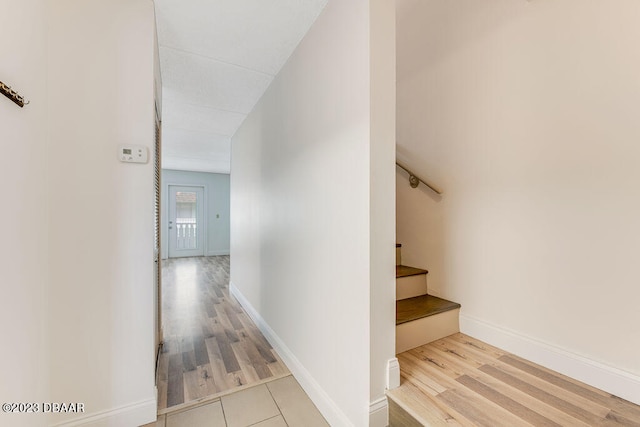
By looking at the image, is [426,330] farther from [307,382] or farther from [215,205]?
[215,205]

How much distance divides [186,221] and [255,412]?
7.04 m

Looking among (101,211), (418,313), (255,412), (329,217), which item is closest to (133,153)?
(101,211)

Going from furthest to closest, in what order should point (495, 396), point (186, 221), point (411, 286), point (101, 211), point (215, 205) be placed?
point (215, 205), point (186, 221), point (411, 286), point (101, 211), point (495, 396)

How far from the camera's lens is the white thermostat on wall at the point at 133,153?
4.67 feet

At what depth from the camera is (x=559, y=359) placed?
1436 mm

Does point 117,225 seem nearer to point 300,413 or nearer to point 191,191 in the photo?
point 300,413

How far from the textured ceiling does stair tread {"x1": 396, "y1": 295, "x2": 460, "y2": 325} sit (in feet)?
6.83

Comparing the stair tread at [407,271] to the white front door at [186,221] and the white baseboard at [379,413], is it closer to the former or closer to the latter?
the white baseboard at [379,413]

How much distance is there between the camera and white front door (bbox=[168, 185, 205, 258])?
23.9ft

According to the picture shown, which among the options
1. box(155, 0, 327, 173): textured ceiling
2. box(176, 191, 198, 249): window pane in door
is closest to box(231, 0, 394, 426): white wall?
box(155, 0, 327, 173): textured ceiling

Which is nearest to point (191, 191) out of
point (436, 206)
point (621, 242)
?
point (436, 206)

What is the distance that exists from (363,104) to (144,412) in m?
2.09

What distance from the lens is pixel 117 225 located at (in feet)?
4.66

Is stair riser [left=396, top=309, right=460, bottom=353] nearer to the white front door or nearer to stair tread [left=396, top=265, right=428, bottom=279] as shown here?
stair tread [left=396, top=265, right=428, bottom=279]
